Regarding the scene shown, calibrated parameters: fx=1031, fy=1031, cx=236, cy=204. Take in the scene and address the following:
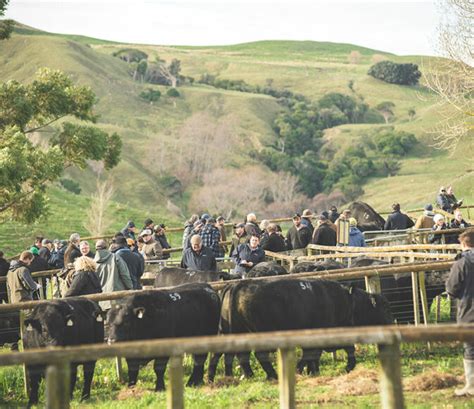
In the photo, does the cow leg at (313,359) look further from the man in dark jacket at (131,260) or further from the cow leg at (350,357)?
the man in dark jacket at (131,260)

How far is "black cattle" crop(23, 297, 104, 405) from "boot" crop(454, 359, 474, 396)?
524 centimetres

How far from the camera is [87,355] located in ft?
23.1

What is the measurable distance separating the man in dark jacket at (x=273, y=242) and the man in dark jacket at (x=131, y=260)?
203 inches

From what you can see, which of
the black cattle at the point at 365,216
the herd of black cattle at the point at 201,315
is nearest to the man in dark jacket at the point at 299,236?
the black cattle at the point at 365,216

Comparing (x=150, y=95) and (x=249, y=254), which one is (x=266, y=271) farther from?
(x=150, y=95)

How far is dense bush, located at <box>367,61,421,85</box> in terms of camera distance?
162375 millimetres

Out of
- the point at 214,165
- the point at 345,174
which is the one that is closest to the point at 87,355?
the point at 345,174

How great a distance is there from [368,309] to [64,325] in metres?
4.35

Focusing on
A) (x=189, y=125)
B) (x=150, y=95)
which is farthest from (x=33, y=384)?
(x=150, y=95)

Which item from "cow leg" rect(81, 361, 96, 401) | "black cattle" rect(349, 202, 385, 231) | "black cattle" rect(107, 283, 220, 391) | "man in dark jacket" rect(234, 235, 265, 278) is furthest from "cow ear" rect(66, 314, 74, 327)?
"black cattle" rect(349, 202, 385, 231)

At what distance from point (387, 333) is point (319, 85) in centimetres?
16630

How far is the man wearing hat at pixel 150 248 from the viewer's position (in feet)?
84.8

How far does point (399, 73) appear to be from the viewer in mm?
163250

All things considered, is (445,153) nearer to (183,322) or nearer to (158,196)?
(158,196)
